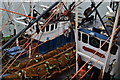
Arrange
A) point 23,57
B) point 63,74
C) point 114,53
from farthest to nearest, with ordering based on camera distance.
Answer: point 23,57
point 63,74
point 114,53

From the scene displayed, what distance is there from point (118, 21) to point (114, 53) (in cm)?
171

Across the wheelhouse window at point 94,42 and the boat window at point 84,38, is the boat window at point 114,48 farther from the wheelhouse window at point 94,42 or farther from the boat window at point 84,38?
the boat window at point 84,38

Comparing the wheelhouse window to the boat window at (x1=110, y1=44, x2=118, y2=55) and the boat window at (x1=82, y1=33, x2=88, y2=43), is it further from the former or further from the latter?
the boat window at (x1=110, y1=44, x2=118, y2=55)

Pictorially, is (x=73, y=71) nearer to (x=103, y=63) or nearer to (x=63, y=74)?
(x=63, y=74)

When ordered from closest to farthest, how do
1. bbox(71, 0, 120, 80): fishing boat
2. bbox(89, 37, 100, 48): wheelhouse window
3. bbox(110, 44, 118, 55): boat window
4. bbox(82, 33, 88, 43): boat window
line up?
1. bbox(71, 0, 120, 80): fishing boat
2. bbox(110, 44, 118, 55): boat window
3. bbox(89, 37, 100, 48): wheelhouse window
4. bbox(82, 33, 88, 43): boat window

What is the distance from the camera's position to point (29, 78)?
33.2 ft

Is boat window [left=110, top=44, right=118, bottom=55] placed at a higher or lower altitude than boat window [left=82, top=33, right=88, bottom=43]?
lower

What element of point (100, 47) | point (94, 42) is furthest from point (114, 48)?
point (94, 42)

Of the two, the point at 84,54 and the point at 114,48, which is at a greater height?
the point at 114,48

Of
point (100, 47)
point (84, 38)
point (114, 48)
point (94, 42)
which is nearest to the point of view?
point (100, 47)

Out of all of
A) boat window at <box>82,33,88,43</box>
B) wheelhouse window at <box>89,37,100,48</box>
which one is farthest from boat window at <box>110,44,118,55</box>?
boat window at <box>82,33,88,43</box>

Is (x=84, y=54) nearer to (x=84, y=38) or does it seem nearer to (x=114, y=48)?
(x=84, y=38)

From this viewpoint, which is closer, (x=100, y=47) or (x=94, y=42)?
(x=100, y=47)

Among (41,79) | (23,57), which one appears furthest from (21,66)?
(23,57)
